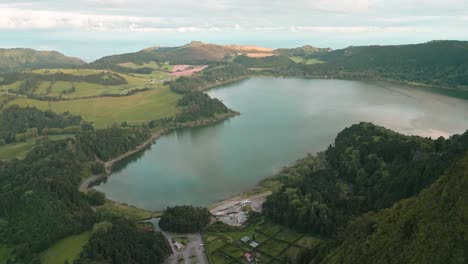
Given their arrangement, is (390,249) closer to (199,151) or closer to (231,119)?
(199,151)

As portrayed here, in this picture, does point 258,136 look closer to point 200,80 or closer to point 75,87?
point 75,87

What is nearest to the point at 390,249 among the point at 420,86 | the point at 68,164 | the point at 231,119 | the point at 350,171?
the point at 350,171

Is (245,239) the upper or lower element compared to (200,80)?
lower

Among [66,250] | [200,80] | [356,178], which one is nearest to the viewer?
[66,250]

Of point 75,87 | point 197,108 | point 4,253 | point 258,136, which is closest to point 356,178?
point 258,136

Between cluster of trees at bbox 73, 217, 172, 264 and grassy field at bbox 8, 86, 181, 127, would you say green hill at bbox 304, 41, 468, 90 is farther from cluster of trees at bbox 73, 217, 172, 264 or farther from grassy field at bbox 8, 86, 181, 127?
cluster of trees at bbox 73, 217, 172, 264

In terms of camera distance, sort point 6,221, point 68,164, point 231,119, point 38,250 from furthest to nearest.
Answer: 1. point 231,119
2. point 68,164
3. point 6,221
4. point 38,250
